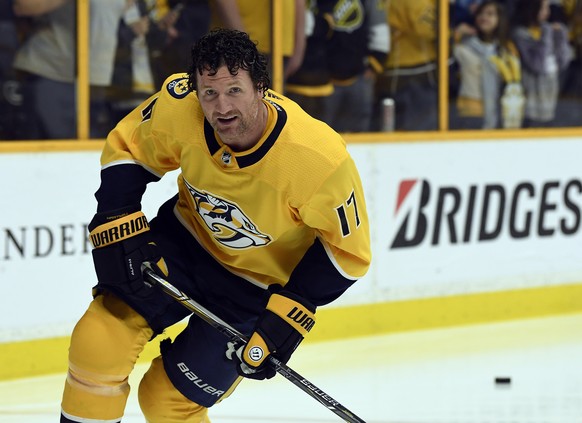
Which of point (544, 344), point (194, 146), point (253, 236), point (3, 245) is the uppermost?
point (194, 146)

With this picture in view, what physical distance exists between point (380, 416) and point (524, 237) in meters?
2.03

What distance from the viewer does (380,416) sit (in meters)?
4.38

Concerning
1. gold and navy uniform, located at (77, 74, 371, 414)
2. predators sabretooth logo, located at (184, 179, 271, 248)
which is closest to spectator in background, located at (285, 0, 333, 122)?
gold and navy uniform, located at (77, 74, 371, 414)

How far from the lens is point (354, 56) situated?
5.79 metres

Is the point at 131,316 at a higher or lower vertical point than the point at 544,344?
higher

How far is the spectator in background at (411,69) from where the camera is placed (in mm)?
5906

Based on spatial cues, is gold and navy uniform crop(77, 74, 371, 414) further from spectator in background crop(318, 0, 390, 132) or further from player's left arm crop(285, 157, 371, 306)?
spectator in background crop(318, 0, 390, 132)

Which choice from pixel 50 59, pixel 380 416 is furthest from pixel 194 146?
pixel 50 59

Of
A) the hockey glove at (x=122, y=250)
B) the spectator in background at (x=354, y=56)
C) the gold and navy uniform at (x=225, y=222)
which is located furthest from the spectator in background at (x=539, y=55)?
the hockey glove at (x=122, y=250)

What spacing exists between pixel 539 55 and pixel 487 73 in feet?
1.04

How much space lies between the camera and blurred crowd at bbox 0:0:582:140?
4895mm

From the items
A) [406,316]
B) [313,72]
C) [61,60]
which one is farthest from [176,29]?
[406,316]

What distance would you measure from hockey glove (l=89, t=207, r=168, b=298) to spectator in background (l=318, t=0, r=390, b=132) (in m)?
2.67

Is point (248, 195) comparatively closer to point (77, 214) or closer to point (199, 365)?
point (199, 365)
